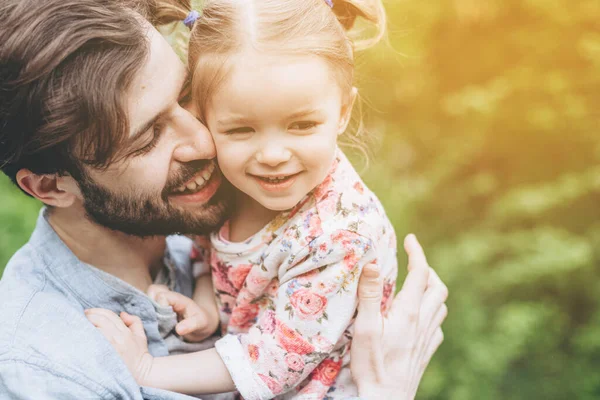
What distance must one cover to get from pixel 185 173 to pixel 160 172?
0.24 ft

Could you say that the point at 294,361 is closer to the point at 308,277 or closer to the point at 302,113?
the point at 308,277

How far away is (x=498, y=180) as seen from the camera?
166 inches

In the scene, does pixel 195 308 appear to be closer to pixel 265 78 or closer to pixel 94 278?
pixel 94 278

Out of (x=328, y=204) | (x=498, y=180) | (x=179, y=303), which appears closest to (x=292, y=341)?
(x=328, y=204)

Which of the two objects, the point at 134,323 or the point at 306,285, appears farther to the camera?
the point at 134,323

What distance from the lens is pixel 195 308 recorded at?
2.16 meters

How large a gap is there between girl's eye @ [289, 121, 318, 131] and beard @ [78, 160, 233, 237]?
14.5 inches

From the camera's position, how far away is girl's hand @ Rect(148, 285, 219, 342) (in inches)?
83.3

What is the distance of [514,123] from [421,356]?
2.32 meters

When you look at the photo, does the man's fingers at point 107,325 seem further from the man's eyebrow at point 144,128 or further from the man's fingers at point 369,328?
the man's fingers at point 369,328

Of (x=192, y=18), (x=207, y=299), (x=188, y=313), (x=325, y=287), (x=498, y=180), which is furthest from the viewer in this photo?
(x=498, y=180)

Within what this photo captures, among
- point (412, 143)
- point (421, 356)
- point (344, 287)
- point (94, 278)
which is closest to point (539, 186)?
point (412, 143)

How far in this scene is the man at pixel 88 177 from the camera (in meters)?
1.77

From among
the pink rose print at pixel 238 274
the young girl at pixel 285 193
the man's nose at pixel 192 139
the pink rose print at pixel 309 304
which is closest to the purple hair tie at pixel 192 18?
the young girl at pixel 285 193
